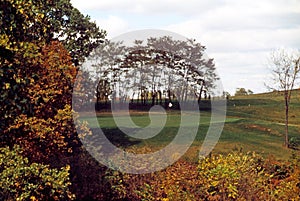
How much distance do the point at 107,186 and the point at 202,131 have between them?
17718 millimetres

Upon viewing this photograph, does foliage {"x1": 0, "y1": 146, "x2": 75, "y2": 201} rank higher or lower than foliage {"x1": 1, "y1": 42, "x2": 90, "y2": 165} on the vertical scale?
lower

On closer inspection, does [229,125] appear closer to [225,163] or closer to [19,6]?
[225,163]

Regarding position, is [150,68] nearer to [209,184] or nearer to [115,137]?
[115,137]

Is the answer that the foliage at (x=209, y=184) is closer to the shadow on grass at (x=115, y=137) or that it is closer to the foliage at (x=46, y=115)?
the foliage at (x=46, y=115)

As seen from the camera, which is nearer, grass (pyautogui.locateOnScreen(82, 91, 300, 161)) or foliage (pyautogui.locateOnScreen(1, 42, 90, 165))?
foliage (pyautogui.locateOnScreen(1, 42, 90, 165))

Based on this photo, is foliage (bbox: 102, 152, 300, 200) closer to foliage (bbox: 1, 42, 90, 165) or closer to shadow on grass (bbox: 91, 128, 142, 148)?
foliage (bbox: 1, 42, 90, 165)

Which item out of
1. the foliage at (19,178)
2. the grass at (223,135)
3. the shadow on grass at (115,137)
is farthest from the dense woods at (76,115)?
the grass at (223,135)

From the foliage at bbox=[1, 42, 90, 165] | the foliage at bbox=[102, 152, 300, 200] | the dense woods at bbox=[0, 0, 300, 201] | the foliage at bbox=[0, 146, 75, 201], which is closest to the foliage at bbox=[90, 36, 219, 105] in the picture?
the dense woods at bbox=[0, 0, 300, 201]

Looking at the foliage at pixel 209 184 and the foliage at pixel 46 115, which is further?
the foliage at pixel 46 115

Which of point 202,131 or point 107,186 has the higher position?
point 202,131

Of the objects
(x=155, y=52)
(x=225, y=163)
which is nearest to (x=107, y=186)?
(x=225, y=163)

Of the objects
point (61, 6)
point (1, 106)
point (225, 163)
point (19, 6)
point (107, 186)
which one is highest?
point (61, 6)

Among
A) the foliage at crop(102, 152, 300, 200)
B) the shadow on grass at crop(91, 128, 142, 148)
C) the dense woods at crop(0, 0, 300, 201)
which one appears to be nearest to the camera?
the dense woods at crop(0, 0, 300, 201)

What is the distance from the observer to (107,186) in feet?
108
